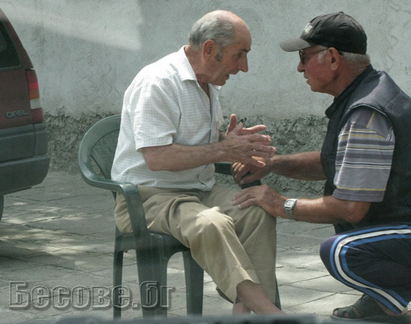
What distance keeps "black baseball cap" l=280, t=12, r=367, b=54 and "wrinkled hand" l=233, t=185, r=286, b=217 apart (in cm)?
62

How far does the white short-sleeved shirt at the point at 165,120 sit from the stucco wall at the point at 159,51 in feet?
11.2

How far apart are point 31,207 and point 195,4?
8.50ft

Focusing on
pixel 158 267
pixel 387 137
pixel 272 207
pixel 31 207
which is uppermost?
pixel 387 137

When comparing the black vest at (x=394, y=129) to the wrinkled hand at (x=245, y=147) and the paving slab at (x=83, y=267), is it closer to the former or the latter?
the wrinkled hand at (x=245, y=147)

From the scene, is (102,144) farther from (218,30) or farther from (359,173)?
(359,173)

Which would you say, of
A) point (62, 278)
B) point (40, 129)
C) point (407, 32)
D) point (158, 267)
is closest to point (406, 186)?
point (158, 267)

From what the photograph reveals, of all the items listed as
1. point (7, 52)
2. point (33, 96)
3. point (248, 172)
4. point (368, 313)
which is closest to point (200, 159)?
point (248, 172)

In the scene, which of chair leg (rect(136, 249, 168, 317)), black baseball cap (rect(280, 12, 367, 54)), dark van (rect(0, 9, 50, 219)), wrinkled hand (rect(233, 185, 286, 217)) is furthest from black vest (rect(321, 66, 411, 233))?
dark van (rect(0, 9, 50, 219))

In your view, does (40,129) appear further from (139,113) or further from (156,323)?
(156,323)

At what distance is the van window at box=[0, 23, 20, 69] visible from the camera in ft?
17.1

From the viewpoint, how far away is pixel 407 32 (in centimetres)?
624

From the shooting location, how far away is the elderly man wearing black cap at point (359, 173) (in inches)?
114

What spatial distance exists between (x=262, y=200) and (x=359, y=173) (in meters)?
0.44

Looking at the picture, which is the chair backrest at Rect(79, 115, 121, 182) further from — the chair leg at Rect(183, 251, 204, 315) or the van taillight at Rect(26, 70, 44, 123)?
the van taillight at Rect(26, 70, 44, 123)
